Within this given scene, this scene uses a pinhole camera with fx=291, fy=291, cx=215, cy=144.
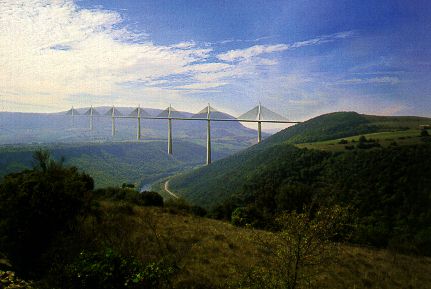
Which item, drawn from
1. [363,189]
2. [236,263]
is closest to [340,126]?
[363,189]

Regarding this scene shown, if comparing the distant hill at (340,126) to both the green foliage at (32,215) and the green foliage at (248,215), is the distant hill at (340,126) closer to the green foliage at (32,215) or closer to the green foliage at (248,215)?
the green foliage at (248,215)

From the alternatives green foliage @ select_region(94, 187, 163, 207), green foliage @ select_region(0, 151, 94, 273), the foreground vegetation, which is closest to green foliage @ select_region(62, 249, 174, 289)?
the foreground vegetation

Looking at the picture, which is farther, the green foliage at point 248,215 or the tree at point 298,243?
the green foliage at point 248,215

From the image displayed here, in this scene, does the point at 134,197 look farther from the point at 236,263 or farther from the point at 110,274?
the point at 110,274

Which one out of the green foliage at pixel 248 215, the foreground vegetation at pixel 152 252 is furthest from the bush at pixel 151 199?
the foreground vegetation at pixel 152 252

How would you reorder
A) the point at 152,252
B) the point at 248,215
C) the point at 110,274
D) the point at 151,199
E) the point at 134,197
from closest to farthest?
1. the point at 110,274
2. the point at 152,252
3. the point at 151,199
4. the point at 134,197
5. the point at 248,215

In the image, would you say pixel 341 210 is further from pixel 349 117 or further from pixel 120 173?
pixel 120 173

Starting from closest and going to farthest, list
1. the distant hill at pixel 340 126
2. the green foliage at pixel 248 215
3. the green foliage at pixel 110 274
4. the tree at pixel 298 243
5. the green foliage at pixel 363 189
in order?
the green foliage at pixel 110 274, the tree at pixel 298 243, the green foliage at pixel 248 215, the green foliage at pixel 363 189, the distant hill at pixel 340 126
